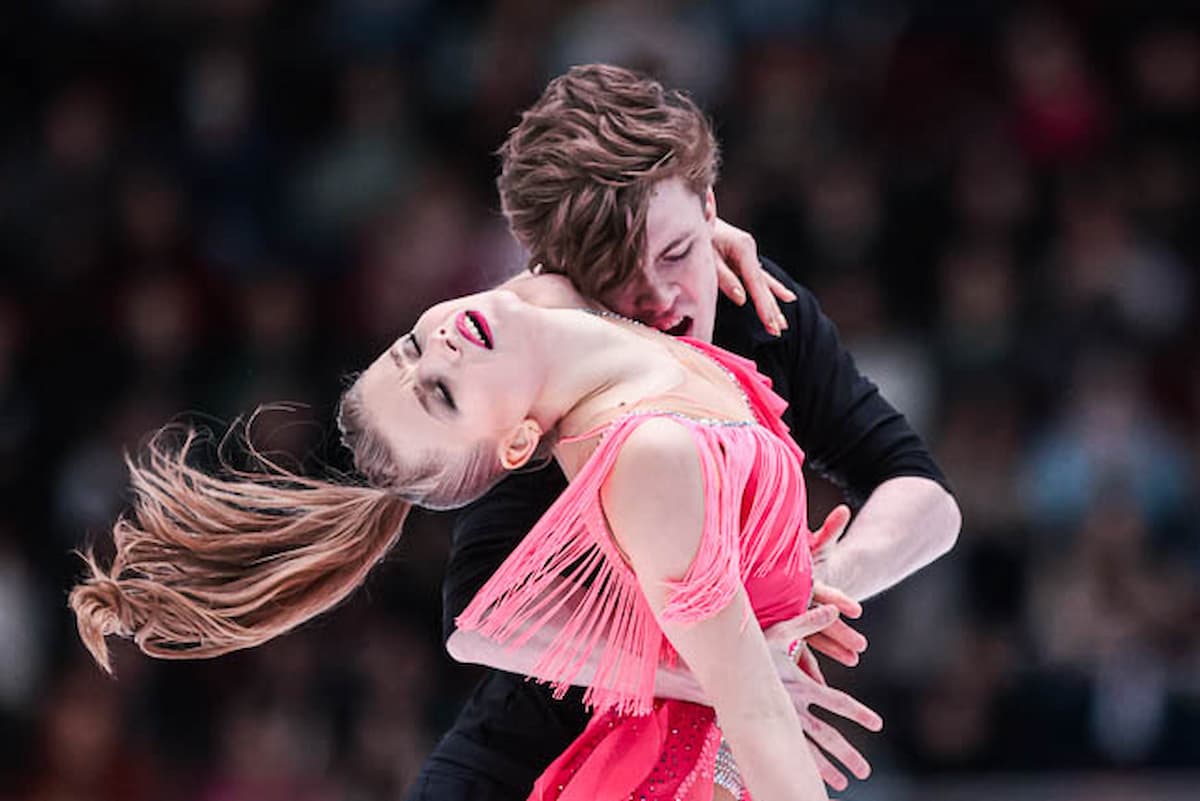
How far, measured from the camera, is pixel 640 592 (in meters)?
2.21

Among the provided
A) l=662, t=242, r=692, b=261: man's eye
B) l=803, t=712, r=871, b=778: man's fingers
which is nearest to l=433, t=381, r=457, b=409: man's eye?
l=662, t=242, r=692, b=261: man's eye

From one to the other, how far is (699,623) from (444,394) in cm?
39

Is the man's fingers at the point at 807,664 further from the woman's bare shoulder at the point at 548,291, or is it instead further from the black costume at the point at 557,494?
the woman's bare shoulder at the point at 548,291

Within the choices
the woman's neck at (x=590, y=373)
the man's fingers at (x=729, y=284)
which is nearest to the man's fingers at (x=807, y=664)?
the woman's neck at (x=590, y=373)

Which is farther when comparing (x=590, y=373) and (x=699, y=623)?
(x=590, y=373)

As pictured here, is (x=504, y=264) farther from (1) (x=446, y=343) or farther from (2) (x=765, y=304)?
(1) (x=446, y=343)

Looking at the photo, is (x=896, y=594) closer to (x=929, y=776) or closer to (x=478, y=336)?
(x=929, y=776)

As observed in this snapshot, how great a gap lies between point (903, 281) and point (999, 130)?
2.27ft

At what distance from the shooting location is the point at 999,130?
6285 millimetres

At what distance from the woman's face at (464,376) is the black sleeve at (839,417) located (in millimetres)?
676

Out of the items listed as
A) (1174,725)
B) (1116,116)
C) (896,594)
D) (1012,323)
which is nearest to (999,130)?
(1116,116)

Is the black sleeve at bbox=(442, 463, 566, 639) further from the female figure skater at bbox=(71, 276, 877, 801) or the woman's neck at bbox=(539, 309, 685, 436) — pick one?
the woman's neck at bbox=(539, 309, 685, 436)

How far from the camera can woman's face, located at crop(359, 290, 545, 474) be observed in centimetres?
219

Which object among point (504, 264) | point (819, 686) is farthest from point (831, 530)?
point (504, 264)
